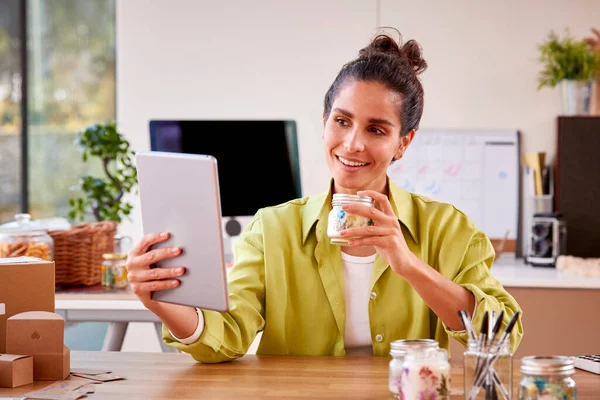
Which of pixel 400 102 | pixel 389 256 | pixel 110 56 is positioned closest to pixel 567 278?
pixel 400 102

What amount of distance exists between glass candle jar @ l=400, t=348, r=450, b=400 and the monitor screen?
2029 mm

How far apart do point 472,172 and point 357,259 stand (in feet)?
6.53

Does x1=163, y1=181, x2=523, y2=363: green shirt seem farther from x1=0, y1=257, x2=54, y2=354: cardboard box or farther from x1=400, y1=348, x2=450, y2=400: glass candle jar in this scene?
x1=400, y1=348, x2=450, y2=400: glass candle jar

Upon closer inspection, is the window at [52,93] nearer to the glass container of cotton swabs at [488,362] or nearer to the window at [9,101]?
the window at [9,101]

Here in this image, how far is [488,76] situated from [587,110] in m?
0.48

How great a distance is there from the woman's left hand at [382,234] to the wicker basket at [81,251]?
1676 mm

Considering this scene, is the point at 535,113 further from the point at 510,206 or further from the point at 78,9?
the point at 78,9

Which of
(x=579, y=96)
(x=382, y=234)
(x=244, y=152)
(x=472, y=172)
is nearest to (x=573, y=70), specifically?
(x=579, y=96)

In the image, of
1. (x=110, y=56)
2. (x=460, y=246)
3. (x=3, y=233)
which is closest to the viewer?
(x=460, y=246)

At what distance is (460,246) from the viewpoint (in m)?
2.09

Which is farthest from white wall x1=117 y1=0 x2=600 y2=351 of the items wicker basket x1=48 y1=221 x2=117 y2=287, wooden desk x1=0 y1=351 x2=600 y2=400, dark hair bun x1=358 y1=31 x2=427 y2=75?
wooden desk x1=0 y1=351 x2=600 y2=400

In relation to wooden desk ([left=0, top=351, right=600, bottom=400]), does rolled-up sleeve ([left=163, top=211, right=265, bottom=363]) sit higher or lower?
higher

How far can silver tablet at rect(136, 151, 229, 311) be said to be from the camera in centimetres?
157

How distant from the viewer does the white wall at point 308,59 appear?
4004 mm
